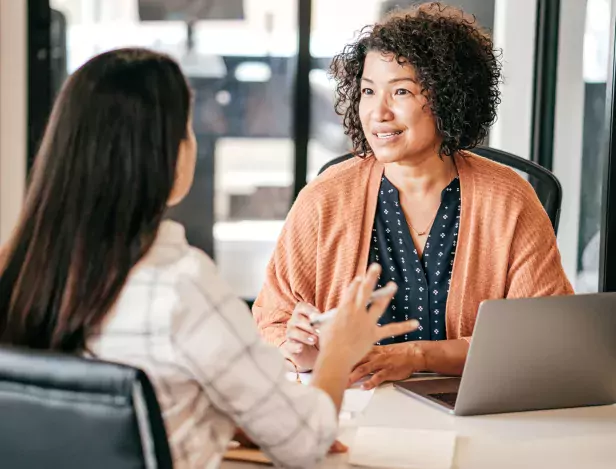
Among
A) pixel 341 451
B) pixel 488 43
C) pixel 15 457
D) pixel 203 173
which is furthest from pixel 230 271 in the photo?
pixel 15 457

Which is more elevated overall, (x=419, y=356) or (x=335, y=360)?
(x=335, y=360)

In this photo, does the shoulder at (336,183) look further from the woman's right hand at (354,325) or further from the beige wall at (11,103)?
the beige wall at (11,103)

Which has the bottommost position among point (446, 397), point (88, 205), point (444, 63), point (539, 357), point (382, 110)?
point (446, 397)

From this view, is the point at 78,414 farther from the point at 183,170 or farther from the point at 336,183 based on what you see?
the point at 336,183

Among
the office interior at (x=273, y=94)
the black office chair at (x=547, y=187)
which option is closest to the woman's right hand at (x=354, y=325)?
the black office chair at (x=547, y=187)

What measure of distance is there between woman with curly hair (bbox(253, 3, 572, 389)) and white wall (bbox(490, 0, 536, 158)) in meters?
1.96

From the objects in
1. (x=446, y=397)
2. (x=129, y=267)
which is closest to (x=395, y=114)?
(x=446, y=397)

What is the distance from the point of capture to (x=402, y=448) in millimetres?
1254

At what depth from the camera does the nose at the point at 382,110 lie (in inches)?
76.0

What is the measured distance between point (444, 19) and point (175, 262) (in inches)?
47.0

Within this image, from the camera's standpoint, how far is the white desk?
1223mm

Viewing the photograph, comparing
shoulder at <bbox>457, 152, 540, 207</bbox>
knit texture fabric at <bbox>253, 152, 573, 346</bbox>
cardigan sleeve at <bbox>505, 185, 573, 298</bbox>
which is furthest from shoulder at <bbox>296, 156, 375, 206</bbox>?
cardigan sleeve at <bbox>505, 185, 573, 298</bbox>

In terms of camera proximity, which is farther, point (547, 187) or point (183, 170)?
point (547, 187)

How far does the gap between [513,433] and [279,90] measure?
12.2ft
